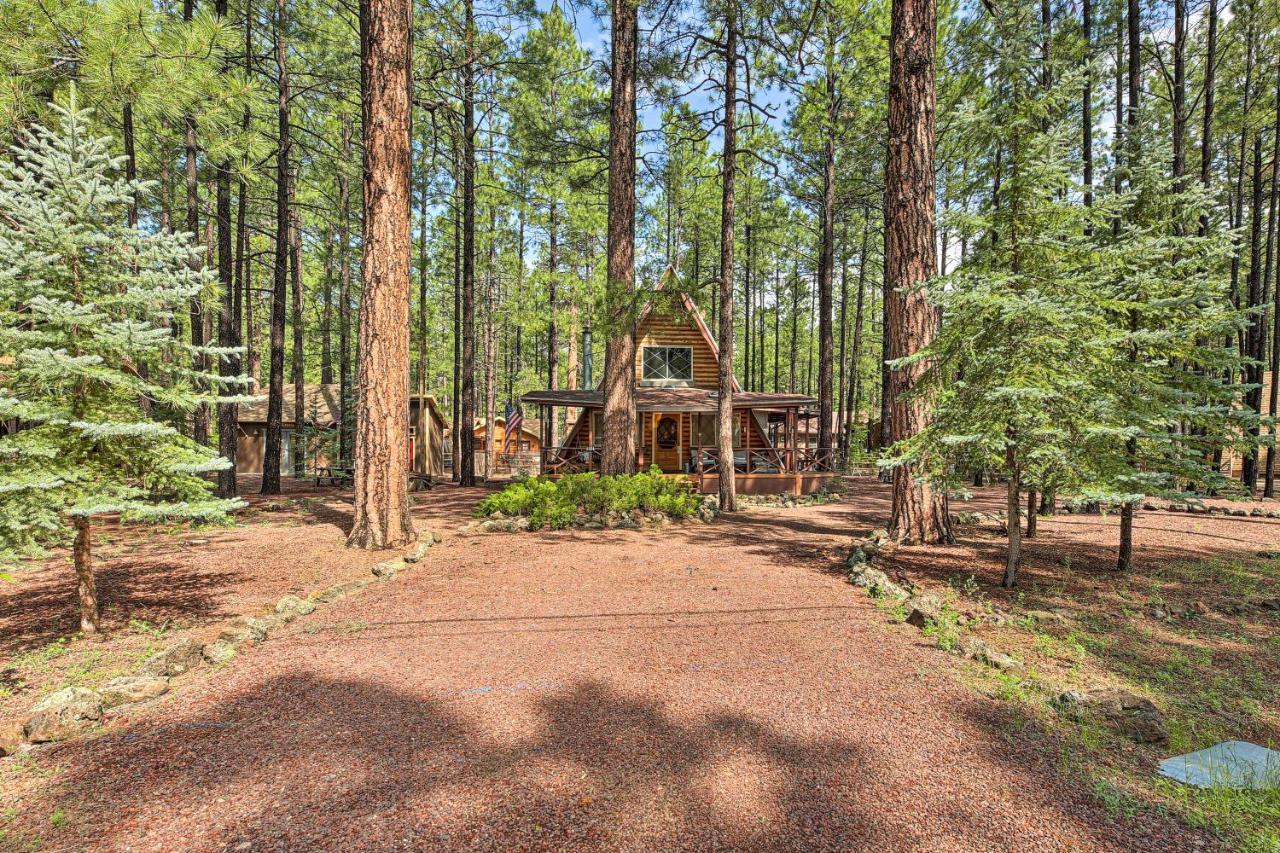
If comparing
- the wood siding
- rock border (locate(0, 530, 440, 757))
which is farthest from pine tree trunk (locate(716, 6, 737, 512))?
rock border (locate(0, 530, 440, 757))

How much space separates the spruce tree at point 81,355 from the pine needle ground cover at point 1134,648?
19.9ft

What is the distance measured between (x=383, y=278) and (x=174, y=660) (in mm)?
5638

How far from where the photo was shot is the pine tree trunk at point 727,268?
495 inches

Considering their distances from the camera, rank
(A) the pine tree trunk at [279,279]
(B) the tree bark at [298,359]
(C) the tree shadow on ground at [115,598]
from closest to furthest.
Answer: (C) the tree shadow on ground at [115,598]
(A) the pine tree trunk at [279,279]
(B) the tree bark at [298,359]

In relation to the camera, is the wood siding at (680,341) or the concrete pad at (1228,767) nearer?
the concrete pad at (1228,767)

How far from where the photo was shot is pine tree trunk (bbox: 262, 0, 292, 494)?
42.9 feet

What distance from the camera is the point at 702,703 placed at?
3408 mm

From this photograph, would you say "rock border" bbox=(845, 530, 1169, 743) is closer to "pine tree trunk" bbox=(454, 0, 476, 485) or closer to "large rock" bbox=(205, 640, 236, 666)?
"large rock" bbox=(205, 640, 236, 666)

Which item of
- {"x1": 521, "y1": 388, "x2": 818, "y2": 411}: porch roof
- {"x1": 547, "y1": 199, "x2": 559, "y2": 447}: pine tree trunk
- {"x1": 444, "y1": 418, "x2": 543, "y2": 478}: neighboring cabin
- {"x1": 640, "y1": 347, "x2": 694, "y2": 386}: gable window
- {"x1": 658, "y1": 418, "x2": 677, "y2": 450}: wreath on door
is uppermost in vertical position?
{"x1": 547, "y1": 199, "x2": 559, "y2": 447}: pine tree trunk

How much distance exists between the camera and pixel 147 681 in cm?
348

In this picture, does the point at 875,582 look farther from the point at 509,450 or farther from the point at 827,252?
the point at 509,450

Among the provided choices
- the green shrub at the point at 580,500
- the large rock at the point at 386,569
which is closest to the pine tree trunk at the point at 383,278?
the large rock at the point at 386,569

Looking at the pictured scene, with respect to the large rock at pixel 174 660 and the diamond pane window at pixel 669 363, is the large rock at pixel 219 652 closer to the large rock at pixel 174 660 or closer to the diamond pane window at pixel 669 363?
the large rock at pixel 174 660

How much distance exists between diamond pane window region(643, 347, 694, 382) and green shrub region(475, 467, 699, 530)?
8.99 m
